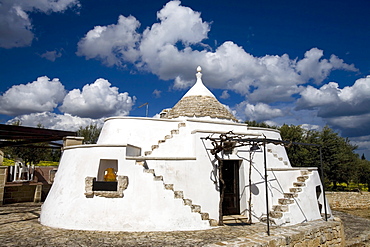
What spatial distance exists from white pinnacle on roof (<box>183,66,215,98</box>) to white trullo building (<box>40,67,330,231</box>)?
4528mm

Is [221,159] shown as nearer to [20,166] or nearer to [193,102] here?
[193,102]

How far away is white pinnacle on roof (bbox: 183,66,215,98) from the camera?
1612cm

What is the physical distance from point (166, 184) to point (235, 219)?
332 centimetres

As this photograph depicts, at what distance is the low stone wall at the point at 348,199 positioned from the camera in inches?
926

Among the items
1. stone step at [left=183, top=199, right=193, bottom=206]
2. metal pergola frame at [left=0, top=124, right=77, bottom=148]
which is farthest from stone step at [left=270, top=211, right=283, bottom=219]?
metal pergola frame at [left=0, top=124, right=77, bottom=148]

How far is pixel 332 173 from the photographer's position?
2756 centimetres

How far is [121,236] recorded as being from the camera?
313 inches

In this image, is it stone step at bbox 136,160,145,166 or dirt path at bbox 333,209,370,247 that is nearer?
stone step at bbox 136,160,145,166

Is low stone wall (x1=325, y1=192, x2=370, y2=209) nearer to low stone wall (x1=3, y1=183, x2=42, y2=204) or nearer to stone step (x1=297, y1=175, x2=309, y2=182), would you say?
stone step (x1=297, y1=175, x2=309, y2=182)

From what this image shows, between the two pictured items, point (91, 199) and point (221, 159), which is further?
point (221, 159)

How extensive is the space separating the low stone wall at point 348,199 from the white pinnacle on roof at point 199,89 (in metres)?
15.8

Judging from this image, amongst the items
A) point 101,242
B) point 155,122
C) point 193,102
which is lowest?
point 101,242

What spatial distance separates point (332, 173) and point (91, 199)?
2671 centimetres

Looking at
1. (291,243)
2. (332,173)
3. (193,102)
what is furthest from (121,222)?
(332,173)
